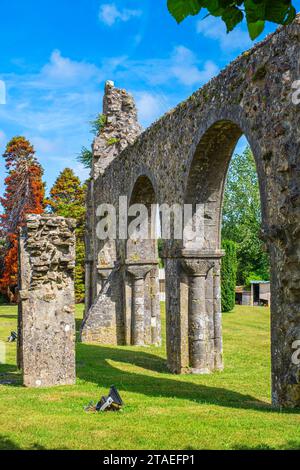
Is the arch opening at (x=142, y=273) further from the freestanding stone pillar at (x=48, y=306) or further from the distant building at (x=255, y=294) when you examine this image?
the distant building at (x=255, y=294)

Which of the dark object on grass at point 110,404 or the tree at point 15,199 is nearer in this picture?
the dark object on grass at point 110,404

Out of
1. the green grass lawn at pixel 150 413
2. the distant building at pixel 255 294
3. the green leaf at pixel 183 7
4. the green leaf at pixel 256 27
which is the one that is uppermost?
the green leaf at pixel 183 7

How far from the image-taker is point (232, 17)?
8.65ft

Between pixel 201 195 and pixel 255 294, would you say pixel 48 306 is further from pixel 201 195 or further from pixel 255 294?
pixel 255 294

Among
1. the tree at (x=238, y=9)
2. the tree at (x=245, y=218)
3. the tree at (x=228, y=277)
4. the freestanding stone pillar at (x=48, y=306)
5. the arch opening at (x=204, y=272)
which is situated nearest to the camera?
the tree at (x=238, y=9)

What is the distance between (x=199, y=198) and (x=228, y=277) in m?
18.0

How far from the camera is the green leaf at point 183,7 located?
251 cm

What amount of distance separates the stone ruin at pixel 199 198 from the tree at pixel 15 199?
14.1m

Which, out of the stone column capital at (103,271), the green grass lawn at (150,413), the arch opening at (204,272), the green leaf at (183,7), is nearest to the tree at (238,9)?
the green leaf at (183,7)

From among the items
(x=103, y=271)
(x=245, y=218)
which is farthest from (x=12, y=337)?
(x=245, y=218)

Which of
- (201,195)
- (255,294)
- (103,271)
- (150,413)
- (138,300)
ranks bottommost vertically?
(255,294)

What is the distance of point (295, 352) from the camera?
6949 millimetres

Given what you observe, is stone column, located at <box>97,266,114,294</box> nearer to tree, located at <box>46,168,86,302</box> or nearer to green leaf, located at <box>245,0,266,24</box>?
tree, located at <box>46,168,86,302</box>

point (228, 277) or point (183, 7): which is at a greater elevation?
point (183, 7)
